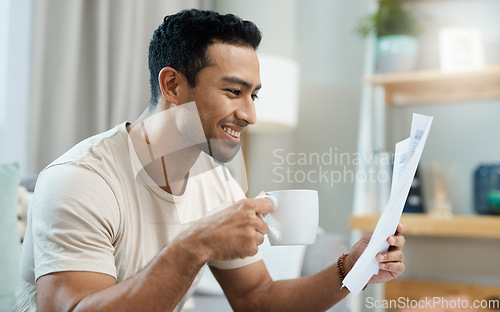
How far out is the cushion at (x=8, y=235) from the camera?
88 cm

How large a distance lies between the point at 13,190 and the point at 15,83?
1.75 ft

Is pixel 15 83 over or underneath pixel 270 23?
underneath

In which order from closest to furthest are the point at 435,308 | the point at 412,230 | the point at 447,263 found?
the point at 435,308
the point at 412,230
the point at 447,263

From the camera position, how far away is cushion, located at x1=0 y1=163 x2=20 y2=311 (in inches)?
34.7

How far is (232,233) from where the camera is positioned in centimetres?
58

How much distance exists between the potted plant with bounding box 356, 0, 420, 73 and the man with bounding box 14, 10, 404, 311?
1.45m

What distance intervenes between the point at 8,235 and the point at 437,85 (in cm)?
174

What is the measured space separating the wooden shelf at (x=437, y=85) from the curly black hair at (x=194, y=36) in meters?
1.44

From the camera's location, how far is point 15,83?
137 centimetres

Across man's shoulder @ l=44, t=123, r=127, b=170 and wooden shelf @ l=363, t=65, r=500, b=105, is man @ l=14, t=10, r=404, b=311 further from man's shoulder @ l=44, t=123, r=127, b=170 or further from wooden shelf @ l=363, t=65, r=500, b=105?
wooden shelf @ l=363, t=65, r=500, b=105

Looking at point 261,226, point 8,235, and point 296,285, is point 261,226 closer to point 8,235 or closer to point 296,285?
point 296,285

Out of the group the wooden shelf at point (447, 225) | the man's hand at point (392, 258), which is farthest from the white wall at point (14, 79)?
the wooden shelf at point (447, 225)

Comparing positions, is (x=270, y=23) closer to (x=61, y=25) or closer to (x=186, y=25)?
(x=61, y=25)

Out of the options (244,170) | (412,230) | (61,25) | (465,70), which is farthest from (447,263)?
(61,25)
